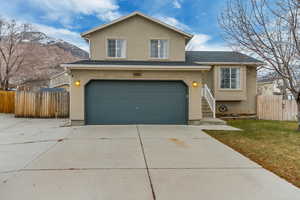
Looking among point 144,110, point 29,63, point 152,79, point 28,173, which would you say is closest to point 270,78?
point 152,79

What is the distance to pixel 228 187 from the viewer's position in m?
2.88

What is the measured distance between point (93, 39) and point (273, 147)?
9993mm

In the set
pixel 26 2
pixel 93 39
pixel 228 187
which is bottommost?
pixel 228 187

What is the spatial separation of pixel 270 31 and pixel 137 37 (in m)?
6.75

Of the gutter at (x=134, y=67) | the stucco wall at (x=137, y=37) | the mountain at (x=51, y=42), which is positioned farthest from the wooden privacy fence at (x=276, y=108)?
the mountain at (x=51, y=42)

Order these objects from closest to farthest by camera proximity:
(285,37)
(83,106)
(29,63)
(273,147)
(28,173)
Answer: (28,173), (273,147), (285,37), (83,106), (29,63)

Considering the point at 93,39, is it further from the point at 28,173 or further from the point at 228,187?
the point at 228,187

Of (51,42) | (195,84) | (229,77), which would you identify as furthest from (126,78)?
(51,42)

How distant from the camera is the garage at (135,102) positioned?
8594 mm

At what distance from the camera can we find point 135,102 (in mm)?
8766

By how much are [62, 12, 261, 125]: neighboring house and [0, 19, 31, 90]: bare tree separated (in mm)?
15091

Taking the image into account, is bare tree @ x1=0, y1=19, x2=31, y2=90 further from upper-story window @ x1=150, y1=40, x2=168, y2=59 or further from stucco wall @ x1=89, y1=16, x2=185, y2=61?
upper-story window @ x1=150, y1=40, x2=168, y2=59

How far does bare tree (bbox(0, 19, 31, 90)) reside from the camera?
723 inches

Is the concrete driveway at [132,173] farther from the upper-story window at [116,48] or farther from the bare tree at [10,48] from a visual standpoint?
the bare tree at [10,48]
